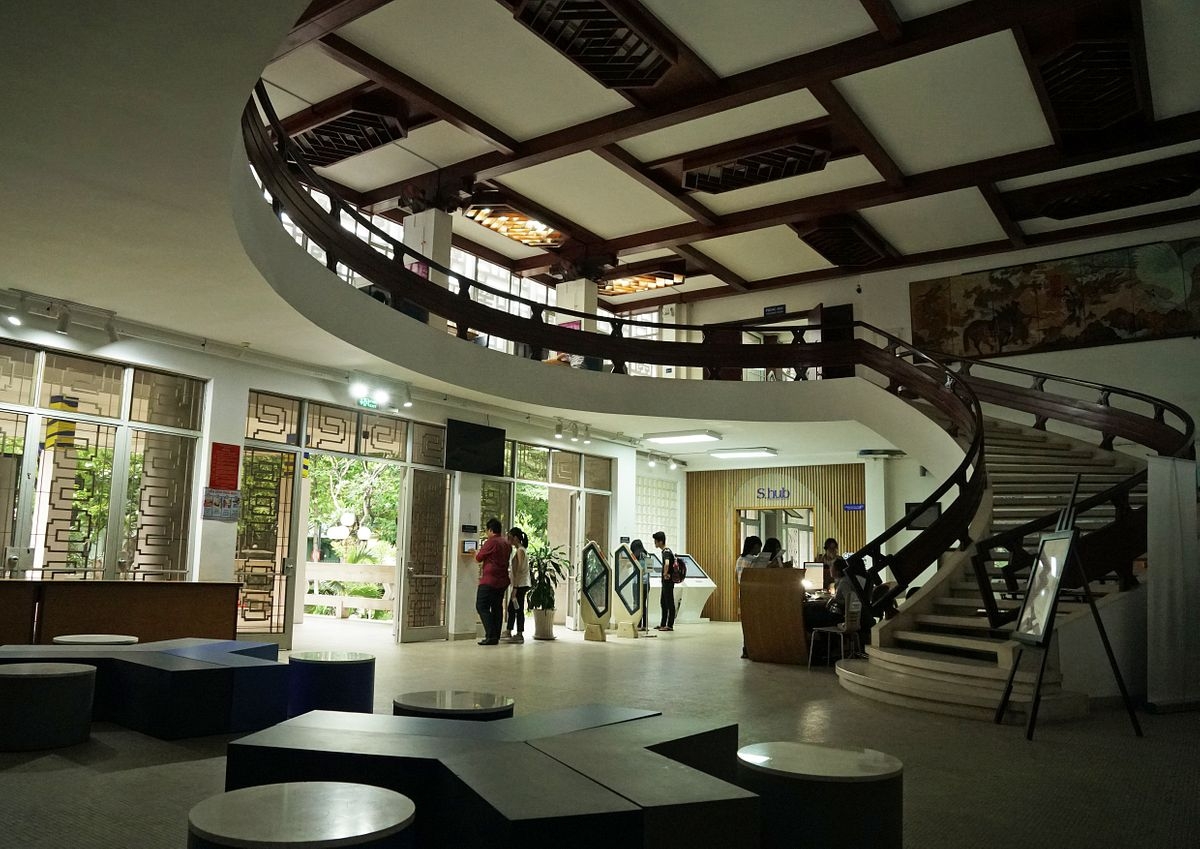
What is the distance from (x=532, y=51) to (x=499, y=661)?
21.9 ft

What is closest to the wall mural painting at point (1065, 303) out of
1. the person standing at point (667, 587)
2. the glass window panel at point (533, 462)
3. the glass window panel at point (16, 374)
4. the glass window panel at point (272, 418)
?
the person standing at point (667, 587)

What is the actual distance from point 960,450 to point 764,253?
5427mm

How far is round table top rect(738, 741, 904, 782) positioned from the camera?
10.4ft

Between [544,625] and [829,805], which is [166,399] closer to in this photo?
[544,625]

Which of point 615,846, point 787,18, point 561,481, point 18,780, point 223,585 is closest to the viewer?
point 615,846

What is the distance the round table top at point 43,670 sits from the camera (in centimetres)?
473

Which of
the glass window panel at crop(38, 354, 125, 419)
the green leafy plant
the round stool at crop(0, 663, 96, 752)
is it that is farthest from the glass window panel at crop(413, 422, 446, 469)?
the round stool at crop(0, 663, 96, 752)

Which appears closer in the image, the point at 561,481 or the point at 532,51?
the point at 532,51

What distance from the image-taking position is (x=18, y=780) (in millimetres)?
4172

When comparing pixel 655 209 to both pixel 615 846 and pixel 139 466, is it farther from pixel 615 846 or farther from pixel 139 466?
pixel 615 846

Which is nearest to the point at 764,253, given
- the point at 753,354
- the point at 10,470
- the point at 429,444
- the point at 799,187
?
the point at 753,354

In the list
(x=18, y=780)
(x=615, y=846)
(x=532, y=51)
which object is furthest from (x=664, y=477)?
(x=615, y=846)

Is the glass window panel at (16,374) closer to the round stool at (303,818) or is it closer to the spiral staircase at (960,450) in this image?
the spiral staircase at (960,450)

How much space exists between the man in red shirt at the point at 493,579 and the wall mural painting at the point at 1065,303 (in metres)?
8.23
